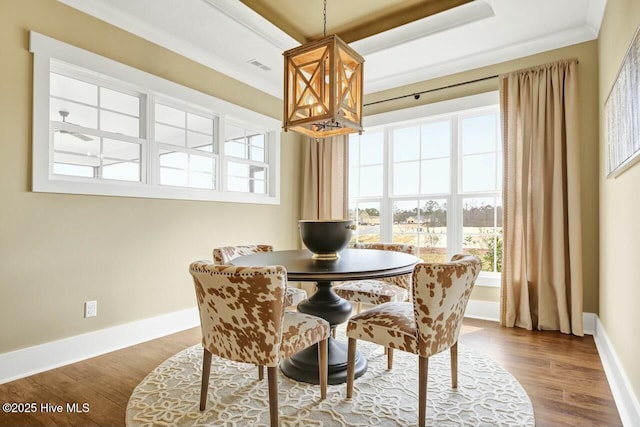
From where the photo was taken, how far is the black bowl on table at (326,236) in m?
2.28

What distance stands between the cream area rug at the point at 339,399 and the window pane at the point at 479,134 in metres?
2.27

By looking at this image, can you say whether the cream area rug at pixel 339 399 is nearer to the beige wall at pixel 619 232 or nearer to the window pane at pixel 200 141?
the beige wall at pixel 619 232

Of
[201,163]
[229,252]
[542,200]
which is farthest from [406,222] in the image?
[201,163]

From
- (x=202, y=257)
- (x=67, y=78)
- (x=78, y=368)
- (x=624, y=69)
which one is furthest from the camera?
(x=202, y=257)

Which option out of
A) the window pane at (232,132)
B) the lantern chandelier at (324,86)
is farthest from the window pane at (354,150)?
the lantern chandelier at (324,86)

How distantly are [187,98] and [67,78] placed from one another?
A: 954 millimetres

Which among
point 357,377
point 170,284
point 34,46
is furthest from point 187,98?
point 357,377

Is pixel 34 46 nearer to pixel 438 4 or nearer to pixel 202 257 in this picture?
pixel 202 257

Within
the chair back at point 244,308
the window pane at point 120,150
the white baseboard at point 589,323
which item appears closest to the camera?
the chair back at point 244,308

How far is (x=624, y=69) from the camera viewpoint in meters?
1.95

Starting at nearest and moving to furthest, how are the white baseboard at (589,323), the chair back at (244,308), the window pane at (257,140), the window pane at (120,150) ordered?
the chair back at (244,308) < the window pane at (120,150) < the white baseboard at (589,323) < the window pane at (257,140)

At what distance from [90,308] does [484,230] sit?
12.1 feet

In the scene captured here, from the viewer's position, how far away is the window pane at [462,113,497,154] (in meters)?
3.75

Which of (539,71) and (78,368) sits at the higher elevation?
(539,71)
